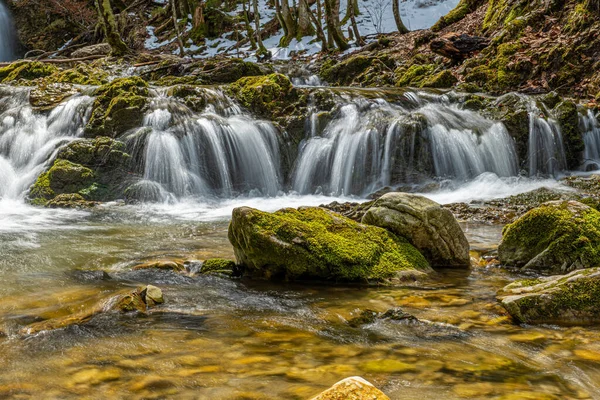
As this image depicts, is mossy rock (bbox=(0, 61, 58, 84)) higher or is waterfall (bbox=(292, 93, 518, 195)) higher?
mossy rock (bbox=(0, 61, 58, 84))

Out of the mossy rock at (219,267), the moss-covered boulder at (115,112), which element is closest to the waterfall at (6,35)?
the moss-covered boulder at (115,112)

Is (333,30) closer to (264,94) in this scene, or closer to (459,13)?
(459,13)

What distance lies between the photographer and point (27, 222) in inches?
342

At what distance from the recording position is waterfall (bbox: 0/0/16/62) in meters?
31.6

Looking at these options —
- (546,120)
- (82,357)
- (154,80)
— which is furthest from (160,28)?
(82,357)

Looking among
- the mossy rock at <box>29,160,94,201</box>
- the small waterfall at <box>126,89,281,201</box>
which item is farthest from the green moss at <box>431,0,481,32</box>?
the mossy rock at <box>29,160,94,201</box>

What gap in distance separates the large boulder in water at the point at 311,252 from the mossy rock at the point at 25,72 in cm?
1500

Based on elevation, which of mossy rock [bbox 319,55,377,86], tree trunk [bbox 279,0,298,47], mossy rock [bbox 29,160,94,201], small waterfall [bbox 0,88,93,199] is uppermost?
tree trunk [bbox 279,0,298,47]

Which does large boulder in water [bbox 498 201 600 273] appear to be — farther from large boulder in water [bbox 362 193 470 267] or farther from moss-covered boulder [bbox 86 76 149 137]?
moss-covered boulder [bbox 86 76 149 137]

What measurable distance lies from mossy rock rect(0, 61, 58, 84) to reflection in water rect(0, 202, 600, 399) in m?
14.0

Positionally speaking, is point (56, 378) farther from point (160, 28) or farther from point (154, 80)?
point (160, 28)

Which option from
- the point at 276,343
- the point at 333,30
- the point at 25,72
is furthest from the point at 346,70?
the point at 276,343

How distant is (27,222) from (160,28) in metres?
26.4

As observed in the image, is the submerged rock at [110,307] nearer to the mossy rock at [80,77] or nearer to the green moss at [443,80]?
the mossy rock at [80,77]
